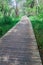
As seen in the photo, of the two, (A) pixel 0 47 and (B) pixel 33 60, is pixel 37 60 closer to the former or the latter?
(B) pixel 33 60

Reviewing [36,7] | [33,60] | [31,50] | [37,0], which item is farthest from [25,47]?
[37,0]

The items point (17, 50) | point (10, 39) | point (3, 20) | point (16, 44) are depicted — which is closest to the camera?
point (17, 50)

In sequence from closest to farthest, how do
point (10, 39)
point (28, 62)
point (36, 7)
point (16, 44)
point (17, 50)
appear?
1. point (28, 62)
2. point (17, 50)
3. point (16, 44)
4. point (10, 39)
5. point (36, 7)

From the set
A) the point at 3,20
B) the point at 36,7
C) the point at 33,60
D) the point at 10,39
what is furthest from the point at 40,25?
the point at 36,7

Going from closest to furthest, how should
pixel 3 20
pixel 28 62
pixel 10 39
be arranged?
pixel 28 62 → pixel 10 39 → pixel 3 20

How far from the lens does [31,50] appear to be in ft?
8.83

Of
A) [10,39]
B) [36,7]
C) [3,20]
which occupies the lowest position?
[36,7]

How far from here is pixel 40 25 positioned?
1159 cm

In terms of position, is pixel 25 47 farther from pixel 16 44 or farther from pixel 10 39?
pixel 10 39

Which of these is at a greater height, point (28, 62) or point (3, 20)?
point (28, 62)

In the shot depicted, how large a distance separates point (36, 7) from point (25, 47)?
21231 millimetres

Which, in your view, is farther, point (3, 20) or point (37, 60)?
point (3, 20)

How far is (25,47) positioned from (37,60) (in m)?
0.51

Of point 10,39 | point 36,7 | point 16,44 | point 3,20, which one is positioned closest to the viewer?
point 16,44
